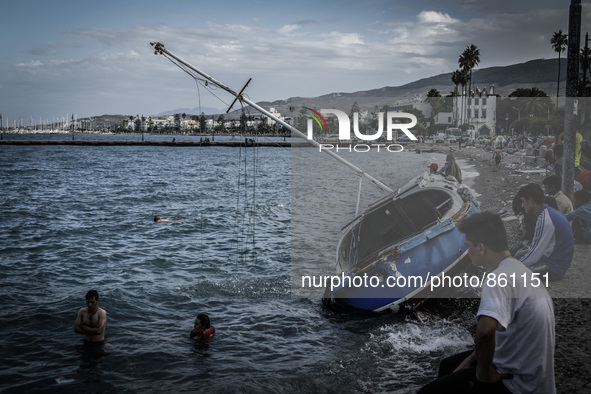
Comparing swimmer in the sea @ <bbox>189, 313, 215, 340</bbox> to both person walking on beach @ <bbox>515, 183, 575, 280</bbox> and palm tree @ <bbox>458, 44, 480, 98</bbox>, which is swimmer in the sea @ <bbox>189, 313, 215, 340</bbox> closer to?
person walking on beach @ <bbox>515, 183, 575, 280</bbox>

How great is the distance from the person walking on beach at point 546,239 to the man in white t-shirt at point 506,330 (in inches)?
269

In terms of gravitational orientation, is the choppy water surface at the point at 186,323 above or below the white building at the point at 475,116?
below

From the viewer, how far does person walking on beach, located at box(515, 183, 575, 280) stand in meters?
10.5

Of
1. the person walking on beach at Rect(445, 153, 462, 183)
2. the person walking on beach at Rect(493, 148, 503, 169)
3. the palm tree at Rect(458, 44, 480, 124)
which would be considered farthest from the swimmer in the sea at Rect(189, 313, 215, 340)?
the palm tree at Rect(458, 44, 480, 124)

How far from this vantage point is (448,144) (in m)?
16.7

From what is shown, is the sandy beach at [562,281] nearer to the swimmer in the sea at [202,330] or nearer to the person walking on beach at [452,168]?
the person walking on beach at [452,168]

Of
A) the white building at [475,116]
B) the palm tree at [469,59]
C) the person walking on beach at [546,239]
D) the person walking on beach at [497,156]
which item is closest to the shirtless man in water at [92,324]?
the person walking on beach at [546,239]

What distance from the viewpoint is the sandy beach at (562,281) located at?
26.2 feet

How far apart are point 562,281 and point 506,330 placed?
872cm

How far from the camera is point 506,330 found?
13.8 ft

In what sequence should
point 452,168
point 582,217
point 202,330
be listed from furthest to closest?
point 452,168
point 582,217
point 202,330

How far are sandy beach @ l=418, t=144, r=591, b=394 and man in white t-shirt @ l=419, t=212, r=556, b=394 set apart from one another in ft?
13.2

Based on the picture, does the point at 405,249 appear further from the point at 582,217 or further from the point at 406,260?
the point at 582,217

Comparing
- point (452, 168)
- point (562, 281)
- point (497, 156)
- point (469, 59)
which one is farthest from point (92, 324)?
point (469, 59)
